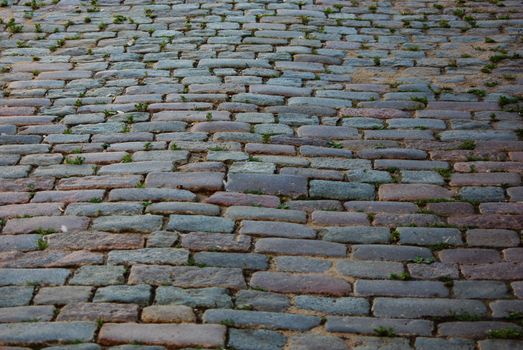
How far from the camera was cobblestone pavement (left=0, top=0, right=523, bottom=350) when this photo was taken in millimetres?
3559

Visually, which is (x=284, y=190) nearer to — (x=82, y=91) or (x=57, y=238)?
(x=57, y=238)

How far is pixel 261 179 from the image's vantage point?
4.65 m

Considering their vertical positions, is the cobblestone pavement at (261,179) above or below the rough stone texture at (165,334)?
below

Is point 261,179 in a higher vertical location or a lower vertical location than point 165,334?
lower

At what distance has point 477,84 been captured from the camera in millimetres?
5961

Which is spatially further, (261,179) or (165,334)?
(261,179)

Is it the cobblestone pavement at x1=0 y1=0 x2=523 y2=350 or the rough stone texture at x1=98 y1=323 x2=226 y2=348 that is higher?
the rough stone texture at x1=98 y1=323 x2=226 y2=348

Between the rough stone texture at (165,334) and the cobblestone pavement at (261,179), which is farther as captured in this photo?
the cobblestone pavement at (261,179)

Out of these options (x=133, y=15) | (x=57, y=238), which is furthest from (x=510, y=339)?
(x=133, y=15)

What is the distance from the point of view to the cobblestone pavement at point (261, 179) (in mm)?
3559

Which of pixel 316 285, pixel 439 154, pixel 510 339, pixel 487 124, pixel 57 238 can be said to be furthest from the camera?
pixel 487 124

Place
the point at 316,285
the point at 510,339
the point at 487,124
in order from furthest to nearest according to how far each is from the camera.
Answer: the point at 487,124, the point at 316,285, the point at 510,339

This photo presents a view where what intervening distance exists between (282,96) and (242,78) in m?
0.39

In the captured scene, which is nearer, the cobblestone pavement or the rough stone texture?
the rough stone texture
